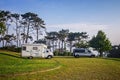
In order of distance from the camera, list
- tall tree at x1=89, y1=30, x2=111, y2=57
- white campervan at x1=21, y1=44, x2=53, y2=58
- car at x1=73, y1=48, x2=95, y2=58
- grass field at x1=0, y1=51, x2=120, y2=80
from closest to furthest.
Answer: grass field at x1=0, y1=51, x2=120, y2=80 < white campervan at x1=21, y1=44, x2=53, y2=58 < car at x1=73, y1=48, x2=95, y2=58 < tall tree at x1=89, y1=30, x2=111, y2=57

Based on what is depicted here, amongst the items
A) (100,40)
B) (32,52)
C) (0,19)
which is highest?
(0,19)

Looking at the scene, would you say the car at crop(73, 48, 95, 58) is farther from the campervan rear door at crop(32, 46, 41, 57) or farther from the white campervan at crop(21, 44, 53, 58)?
the campervan rear door at crop(32, 46, 41, 57)

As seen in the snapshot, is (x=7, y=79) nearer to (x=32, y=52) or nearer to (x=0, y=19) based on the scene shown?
(x=32, y=52)

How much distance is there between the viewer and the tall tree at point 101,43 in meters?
74.6

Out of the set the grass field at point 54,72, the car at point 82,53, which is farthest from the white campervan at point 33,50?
the grass field at point 54,72

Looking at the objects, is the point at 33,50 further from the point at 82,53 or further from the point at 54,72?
the point at 54,72

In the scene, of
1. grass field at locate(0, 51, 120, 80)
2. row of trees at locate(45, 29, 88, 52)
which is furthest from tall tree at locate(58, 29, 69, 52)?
grass field at locate(0, 51, 120, 80)

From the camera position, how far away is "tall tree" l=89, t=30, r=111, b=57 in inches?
2938

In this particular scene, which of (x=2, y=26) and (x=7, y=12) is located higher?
(x=7, y=12)

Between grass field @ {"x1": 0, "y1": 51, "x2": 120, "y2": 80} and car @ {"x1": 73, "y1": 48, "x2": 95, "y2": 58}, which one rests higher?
car @ {"x1": 73, "y1": 48, "x2": 95, "y2": 58}

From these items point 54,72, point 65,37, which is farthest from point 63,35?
point 54,72

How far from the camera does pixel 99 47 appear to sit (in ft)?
250

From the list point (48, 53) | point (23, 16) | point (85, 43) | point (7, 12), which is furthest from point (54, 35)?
point (48, 53)

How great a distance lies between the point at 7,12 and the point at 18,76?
55998mm
